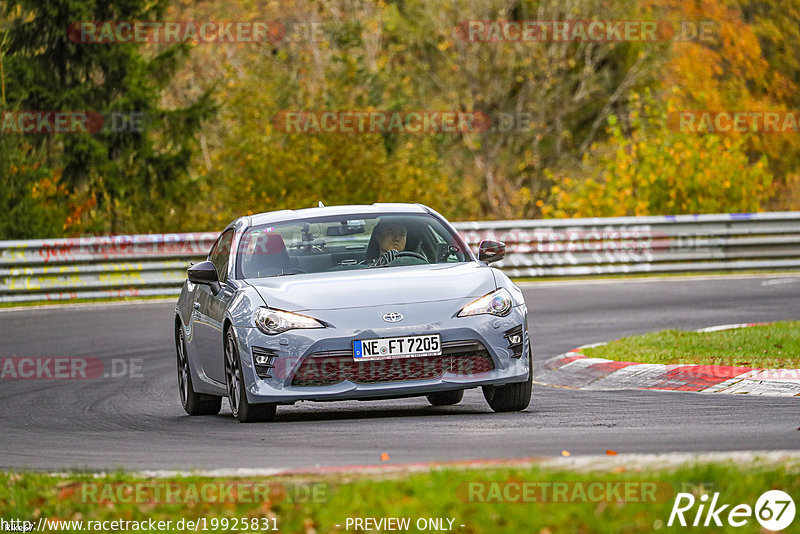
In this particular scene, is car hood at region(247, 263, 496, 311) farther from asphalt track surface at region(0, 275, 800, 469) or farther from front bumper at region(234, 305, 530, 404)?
asphalt track surface at region(0, 275, 800, 469)

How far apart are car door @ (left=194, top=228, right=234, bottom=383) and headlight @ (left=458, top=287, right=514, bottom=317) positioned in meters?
1.82

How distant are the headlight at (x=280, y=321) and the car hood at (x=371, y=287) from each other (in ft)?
0.19

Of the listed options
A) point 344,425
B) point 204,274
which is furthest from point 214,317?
point 344,425

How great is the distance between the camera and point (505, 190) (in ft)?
161

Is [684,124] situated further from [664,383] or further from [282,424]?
[282,424]

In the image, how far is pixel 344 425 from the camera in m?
9.91

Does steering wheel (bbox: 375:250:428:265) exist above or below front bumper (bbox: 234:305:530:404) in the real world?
above

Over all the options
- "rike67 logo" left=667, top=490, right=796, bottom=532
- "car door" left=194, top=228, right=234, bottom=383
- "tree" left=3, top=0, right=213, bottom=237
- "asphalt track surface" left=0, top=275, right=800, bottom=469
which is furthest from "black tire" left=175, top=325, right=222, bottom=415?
"tree" left=3, top=0, right=213, bottom=237

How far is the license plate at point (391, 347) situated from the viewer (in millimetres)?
9938

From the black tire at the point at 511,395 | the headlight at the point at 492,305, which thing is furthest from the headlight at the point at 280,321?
the black tire at the point at 511,395

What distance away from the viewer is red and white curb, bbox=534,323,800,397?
11.6 metres

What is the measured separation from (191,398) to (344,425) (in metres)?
2.54

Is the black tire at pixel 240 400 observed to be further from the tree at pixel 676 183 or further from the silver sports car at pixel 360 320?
the tree at pixel 676 183

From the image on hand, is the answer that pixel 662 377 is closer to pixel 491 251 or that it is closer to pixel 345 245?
pixel 491 251
